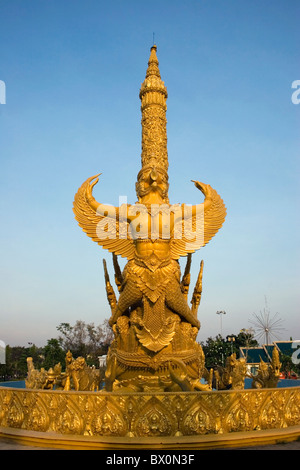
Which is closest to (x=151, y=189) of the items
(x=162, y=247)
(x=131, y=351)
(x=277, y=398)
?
(x=162, y=247)

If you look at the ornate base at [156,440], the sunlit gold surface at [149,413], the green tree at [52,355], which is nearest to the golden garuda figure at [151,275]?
the sunlit gold surface at [149,413]

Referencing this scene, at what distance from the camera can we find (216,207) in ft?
32.1

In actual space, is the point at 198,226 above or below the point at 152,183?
below

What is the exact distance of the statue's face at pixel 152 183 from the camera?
30.7 ft

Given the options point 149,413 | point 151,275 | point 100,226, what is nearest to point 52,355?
point 100,226

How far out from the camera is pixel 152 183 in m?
9.41

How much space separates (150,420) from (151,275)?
396 centimetres

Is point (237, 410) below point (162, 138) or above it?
below

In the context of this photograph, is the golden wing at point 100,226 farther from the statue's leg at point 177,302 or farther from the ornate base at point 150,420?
the ornate base at point 150,420

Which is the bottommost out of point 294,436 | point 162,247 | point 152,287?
point 294,436

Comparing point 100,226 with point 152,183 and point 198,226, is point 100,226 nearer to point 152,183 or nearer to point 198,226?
point 152,183
